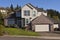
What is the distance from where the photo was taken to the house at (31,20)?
6781cm

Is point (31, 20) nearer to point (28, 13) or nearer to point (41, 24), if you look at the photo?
point (28, 13)

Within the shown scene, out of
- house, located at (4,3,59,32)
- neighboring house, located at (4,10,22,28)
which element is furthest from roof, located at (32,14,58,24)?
neighboring house, located at (4,10,22,28)

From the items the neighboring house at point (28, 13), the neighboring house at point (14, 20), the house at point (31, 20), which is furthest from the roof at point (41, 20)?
the neighboring house at point (14, 20)

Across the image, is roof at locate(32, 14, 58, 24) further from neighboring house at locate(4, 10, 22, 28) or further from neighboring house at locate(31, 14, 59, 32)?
neighboring house at locate(4, 10, 22, 28)

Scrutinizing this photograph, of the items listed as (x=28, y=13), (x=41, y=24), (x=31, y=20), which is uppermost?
(x=28, y=13)

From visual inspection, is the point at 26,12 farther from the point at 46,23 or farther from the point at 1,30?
the point at 1,30

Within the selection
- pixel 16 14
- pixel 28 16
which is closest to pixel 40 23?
pixel 28 16

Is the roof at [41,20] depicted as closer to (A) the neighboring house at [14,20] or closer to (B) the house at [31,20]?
(B) the house at [31,20]

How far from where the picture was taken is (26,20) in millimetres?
74500

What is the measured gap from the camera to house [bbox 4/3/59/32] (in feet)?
222

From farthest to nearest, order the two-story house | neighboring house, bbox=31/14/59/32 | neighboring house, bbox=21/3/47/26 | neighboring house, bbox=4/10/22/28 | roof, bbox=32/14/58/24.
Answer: neighboring house, bbox=4/10/22/28, neighboring house, bbox=21/3/47/26, roof, bbox=32/14/58/24, the two-story house, neighboring house, bbox=31/14/59/32

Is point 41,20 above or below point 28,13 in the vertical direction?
below

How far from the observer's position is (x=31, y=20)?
7388cm

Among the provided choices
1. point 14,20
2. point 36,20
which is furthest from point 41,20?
point 14,20
